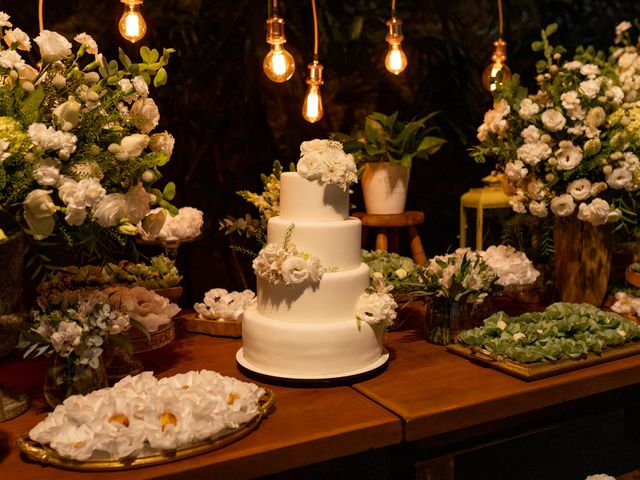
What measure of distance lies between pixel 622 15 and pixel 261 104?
8.71 feet

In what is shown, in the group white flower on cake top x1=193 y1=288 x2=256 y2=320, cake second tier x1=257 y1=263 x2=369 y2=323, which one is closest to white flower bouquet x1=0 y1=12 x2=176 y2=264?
cake second tier x1=257 y1=263 x2=369 y2=323

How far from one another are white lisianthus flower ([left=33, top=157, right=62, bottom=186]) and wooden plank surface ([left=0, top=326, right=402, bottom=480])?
21.6 inches

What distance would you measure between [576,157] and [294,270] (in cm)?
117

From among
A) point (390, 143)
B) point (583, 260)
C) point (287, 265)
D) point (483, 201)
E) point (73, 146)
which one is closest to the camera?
point (73, 146)

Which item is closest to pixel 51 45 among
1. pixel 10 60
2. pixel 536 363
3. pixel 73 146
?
pixel 10 60

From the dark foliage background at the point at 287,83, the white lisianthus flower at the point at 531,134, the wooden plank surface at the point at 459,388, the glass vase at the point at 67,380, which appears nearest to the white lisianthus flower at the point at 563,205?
the white lisianthus flower at the point at 531,134

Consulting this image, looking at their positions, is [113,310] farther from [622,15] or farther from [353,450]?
[622,15]

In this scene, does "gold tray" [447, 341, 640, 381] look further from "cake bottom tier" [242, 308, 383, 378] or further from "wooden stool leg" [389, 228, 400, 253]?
"wooden stool leg" [389, 228, 400, 253]

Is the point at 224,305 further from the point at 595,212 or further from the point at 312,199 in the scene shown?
the point at 595,212

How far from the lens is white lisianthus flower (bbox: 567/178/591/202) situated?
2379 mm

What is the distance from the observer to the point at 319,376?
70.4 inches

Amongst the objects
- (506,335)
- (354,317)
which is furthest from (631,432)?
(354,317)

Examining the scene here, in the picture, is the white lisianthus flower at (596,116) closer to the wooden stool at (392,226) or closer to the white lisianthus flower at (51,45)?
the wooden stool at (392,226)

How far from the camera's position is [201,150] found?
140 inches
